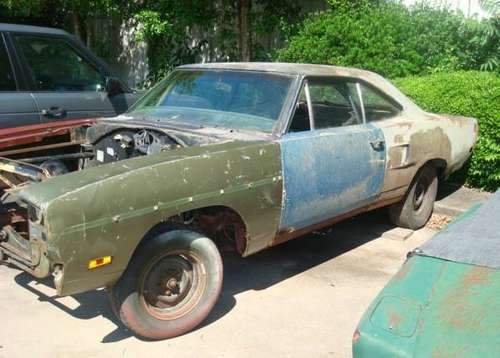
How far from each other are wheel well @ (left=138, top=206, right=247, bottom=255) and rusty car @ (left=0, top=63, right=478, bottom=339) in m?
0.01

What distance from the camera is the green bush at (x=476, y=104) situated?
6602 mm

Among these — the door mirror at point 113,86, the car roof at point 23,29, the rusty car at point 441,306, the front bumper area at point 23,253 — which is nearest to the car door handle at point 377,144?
the rusty car at point 441,306

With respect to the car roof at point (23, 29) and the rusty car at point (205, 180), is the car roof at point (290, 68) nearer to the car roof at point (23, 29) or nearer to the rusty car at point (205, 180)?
the rusty car at point (205, 180)

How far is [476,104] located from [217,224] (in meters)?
3.76

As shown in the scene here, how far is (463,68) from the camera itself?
8641mm

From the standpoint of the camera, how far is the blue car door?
433 cm

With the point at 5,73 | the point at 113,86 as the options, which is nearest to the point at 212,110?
the point at 113,86

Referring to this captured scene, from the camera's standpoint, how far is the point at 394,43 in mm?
8562

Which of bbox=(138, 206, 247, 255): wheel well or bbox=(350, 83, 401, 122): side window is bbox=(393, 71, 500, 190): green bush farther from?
bbox=(138, 206, 247, 255): wheel well

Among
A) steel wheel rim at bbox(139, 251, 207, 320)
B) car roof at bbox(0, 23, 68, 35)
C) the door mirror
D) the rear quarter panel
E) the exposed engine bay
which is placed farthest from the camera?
the door mirror

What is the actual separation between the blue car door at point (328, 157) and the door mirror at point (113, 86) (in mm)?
2635

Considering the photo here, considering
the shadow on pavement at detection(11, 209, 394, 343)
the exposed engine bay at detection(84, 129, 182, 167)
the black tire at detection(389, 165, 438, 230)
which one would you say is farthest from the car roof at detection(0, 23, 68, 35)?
the black tire at detection(389, 165, 438, 230)

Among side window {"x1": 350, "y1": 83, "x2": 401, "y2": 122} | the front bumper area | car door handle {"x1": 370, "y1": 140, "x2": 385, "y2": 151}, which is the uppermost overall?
side window {"x1": 350, "y1": 83, "x2": 401, "y2": 122}

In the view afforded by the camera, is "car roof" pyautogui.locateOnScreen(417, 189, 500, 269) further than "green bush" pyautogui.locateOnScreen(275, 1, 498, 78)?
No
